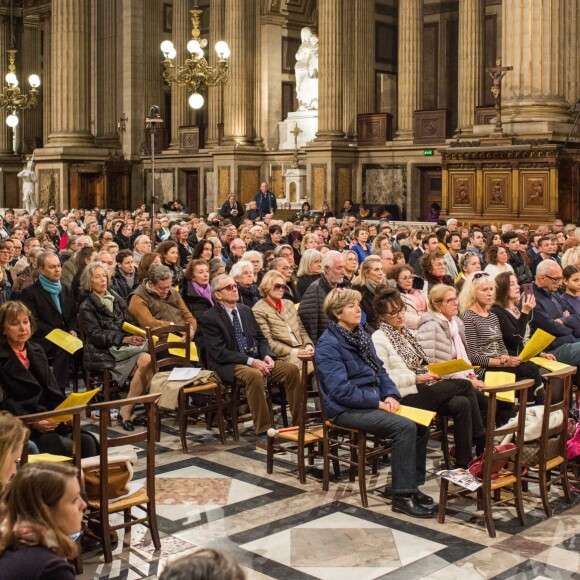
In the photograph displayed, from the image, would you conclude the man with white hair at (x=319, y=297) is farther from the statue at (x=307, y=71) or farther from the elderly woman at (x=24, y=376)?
the statue at (x=307, y=71)

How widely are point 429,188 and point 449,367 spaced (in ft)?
61.7

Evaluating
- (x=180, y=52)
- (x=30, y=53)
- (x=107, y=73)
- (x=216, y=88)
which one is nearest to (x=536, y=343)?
(x=216, y=88)

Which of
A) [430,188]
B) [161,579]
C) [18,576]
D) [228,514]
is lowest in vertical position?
[228,514]

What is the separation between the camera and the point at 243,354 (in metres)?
7.86

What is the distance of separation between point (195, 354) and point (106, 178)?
21.7m

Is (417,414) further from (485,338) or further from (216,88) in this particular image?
(216,88)

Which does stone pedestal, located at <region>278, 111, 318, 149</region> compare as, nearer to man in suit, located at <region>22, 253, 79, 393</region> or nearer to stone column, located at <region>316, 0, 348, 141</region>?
stone column, located at <region>316, 0, 348, 141</region>

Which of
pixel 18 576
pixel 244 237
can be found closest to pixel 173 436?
pixel 18 576

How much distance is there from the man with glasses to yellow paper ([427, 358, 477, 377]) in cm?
222

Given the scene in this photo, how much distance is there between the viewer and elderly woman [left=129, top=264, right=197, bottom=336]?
8734 mm

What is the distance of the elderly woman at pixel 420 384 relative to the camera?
658 centimetres

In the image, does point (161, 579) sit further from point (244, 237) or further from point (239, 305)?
point (244, 237)

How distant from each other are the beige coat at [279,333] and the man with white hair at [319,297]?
8.7 inches

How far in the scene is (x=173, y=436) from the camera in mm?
8148
